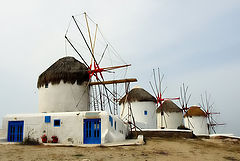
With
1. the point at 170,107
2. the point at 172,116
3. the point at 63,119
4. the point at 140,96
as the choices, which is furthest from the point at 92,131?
the point at 170,107

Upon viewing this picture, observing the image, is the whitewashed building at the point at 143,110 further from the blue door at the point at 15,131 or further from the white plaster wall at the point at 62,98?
the blue door at the point at 15,131

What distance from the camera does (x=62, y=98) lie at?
20.4 meters

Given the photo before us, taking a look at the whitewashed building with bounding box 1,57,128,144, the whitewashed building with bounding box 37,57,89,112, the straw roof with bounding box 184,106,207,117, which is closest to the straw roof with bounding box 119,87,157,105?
the straw roof with bounding box 184,106,207,117

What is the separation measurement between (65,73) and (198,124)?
25.3 m

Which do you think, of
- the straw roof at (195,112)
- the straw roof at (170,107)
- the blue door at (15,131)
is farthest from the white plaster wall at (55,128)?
the straw roof at (195,112)

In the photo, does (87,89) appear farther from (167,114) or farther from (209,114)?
(209,114)

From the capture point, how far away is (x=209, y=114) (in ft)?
139

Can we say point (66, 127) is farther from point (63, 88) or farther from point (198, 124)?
point (198, 124)

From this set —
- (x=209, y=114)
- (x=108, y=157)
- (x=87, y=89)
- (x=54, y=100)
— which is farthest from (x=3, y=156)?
(x=209, y=114)

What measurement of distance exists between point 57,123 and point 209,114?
1333 inches

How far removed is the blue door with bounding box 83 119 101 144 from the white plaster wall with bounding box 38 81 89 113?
4.46m

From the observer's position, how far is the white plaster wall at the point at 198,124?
3628cm

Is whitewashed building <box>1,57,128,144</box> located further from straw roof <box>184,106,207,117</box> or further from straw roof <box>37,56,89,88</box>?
straw roof <box>184,106,207,117</box>

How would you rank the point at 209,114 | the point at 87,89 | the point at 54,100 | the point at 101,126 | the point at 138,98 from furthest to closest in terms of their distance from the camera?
1. the point at 209,114
2. the point at 138,98
3. the point at 87,89
4. the point at 54,100
5. the point at 101,126
